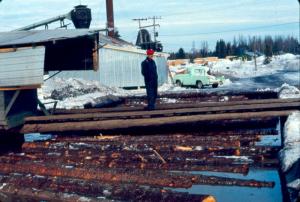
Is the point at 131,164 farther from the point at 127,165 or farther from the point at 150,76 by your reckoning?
the point at 150,76

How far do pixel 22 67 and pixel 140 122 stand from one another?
258 cm

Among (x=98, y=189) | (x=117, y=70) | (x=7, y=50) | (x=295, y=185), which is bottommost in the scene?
(x=98, y=189)

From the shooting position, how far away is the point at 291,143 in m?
7.00

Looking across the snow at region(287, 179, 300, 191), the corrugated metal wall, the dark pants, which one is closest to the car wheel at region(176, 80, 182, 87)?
the corrugated metal wall

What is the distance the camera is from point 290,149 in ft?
21.9

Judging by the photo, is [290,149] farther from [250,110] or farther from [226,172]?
[250,110]

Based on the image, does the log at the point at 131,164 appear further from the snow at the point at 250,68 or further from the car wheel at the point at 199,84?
the snow at the point at 250,68

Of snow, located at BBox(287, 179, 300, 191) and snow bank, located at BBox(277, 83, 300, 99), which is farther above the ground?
snow bank, located at BBox(277, 83, 300, 99)

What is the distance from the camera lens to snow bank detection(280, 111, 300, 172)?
6195 millimetres

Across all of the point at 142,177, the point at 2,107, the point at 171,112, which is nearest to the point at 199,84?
the point at 171,112

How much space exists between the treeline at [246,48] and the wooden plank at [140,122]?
9142 cm

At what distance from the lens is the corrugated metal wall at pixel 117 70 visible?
1439 inches

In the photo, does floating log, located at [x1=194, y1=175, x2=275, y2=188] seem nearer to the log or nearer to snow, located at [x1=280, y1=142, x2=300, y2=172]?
snow, located at [x1=280, y1=142, x2=300, y2=172]

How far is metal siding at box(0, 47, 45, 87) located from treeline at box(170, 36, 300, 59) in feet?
302
